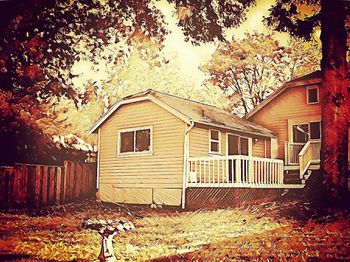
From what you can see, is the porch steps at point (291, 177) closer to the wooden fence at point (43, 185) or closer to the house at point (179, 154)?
the house at point (179, 154)

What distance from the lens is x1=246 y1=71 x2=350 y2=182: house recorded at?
3.92m

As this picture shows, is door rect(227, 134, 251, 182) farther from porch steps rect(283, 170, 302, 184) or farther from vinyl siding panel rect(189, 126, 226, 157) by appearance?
porch steps rect(283, 170, 302, 184)

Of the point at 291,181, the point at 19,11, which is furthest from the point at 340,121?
the point at 19,11

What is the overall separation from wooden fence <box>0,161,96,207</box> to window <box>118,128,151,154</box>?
0.39 meters

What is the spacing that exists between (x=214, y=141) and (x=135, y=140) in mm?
784

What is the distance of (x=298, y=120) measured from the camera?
398 centimetres

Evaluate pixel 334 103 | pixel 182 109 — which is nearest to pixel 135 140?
pixel 182 109

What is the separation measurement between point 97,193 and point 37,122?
2.96 feet

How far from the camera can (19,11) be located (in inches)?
186

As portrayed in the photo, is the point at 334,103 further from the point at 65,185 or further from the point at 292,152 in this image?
the point at 65,185

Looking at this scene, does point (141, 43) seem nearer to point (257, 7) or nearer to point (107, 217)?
point (257, 7)

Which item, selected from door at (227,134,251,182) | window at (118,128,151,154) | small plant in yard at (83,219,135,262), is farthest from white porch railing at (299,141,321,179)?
small plant in yard at (83,219,135,262)

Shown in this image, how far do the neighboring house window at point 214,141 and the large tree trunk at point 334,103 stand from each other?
995 millimetres

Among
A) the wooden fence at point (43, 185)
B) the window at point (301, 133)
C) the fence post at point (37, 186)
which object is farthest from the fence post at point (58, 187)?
the window at point (301, 133)
